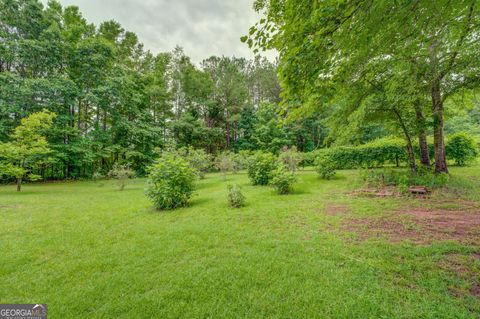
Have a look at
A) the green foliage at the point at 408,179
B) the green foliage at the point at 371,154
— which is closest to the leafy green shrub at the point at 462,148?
the green foliage at the point at 371,154

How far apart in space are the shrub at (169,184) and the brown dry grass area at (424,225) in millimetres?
4439

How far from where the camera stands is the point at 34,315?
2.02m

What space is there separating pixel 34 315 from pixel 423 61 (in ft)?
30.2

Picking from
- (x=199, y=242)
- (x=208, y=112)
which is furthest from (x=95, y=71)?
(x=199, y=242)

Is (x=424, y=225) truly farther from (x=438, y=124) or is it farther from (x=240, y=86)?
(x=240, y=86)

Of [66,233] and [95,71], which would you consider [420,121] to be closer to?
[66,233]

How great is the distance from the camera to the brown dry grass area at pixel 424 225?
3.29m

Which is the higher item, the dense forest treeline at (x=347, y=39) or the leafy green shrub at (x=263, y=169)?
the dense forest treeline at (x=347, y=39)

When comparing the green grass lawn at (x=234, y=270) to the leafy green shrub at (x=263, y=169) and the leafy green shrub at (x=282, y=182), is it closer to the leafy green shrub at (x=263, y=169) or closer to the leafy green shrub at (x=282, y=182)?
the leafy green shrub at (x=282, y=182)

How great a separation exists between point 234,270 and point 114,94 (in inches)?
750

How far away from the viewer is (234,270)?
103 inches

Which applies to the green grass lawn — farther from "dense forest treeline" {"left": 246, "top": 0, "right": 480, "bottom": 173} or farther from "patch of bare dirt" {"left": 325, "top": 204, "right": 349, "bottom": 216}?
"dense forest treeline" {"left": 246, "top": 0, "right": 480, "bottom": 173}

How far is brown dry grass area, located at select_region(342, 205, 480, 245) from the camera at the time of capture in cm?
329

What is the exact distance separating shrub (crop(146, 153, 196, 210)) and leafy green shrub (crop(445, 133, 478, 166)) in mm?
13518
